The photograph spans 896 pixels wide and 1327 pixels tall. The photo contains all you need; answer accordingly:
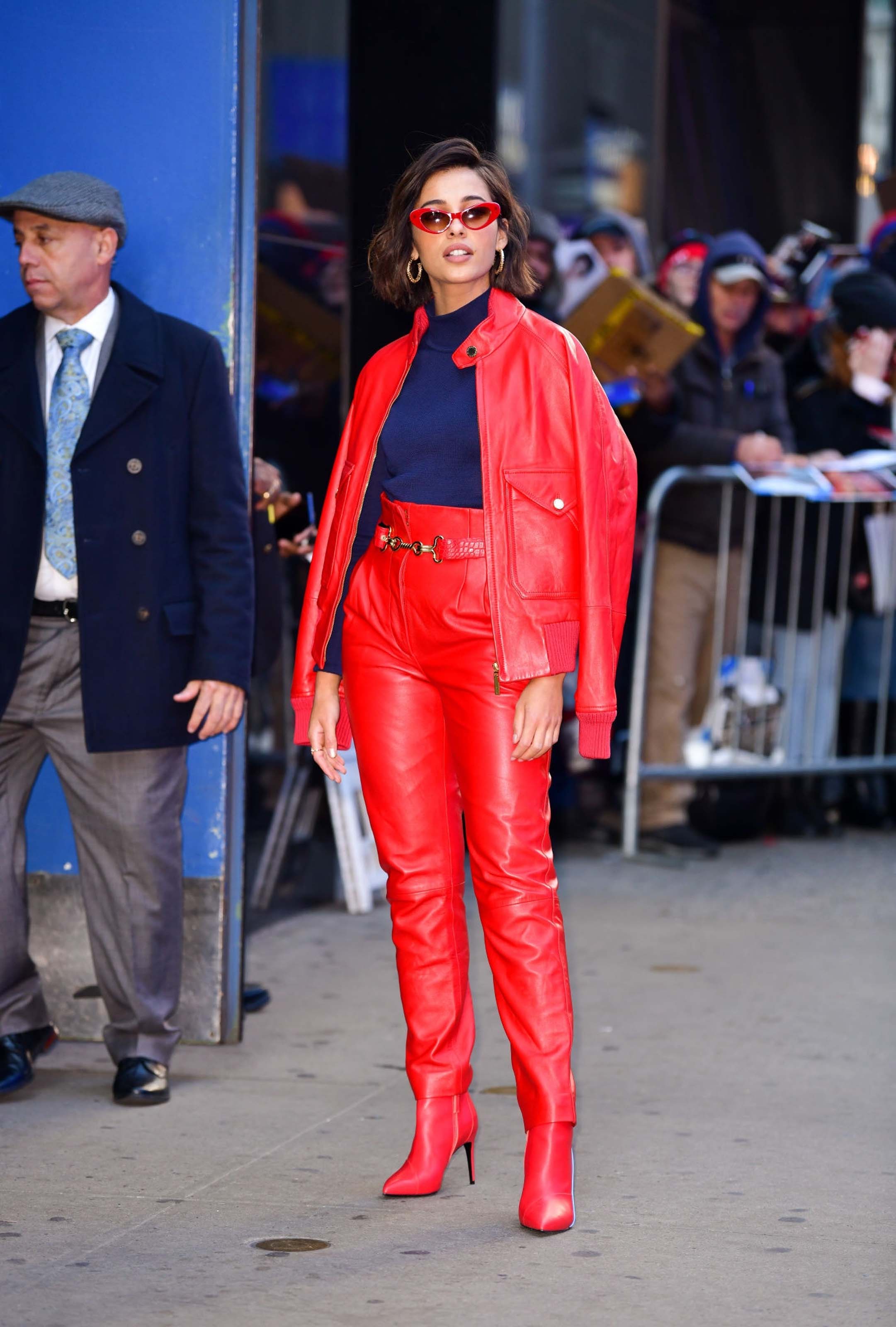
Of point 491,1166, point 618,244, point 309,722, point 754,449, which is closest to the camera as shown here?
point 309,722

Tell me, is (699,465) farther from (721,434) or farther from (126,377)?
(126,377)

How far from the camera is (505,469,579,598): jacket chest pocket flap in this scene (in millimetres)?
3617

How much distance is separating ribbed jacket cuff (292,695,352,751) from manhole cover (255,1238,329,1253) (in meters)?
0.98

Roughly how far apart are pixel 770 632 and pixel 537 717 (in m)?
4.92

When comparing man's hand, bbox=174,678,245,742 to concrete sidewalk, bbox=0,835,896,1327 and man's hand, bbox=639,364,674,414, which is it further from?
man's hand, bbox=639,364,674,414

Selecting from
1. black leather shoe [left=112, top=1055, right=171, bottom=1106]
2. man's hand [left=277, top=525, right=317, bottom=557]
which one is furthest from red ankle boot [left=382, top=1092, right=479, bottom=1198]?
man's hand [left=277, top=525, right=317, bottom=557]

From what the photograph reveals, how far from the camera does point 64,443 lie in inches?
181

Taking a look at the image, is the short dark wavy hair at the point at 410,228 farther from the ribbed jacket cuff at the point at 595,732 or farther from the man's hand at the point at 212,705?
the man's hand at the point at 212,705

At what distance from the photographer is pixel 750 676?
8.32 metres

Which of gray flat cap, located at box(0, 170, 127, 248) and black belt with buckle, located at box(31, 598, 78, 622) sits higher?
gray flat cap, located at box(0, 170, 127, 248)

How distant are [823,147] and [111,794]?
12.6 m

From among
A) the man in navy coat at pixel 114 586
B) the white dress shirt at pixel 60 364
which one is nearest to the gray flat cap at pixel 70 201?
the man in navy coat at pixel 114 586

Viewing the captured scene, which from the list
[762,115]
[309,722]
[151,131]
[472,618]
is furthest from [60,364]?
[762,115]

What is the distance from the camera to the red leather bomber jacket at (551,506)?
11.9 ft
